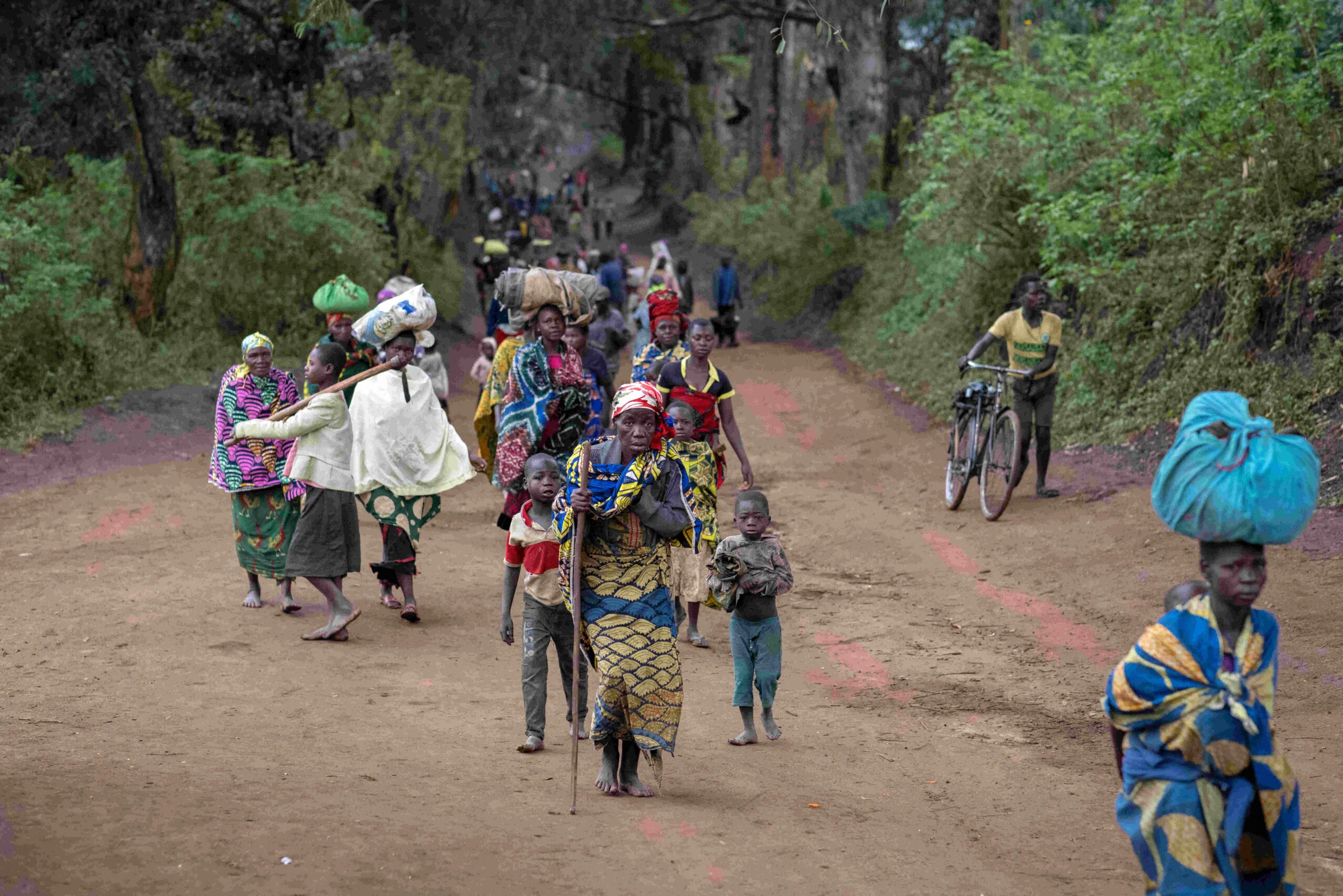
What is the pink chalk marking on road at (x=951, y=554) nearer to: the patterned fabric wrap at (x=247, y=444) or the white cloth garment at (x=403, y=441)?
the white cloth garment at (x=403, y=441)

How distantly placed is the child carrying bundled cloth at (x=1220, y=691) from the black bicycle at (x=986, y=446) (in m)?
8.01

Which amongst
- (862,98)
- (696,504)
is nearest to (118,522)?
(696,504)

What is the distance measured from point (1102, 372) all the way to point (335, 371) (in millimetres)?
9437

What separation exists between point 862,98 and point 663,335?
21069 mm

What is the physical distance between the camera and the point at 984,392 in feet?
40.3

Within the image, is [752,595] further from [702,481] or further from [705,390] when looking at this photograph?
[705,390]

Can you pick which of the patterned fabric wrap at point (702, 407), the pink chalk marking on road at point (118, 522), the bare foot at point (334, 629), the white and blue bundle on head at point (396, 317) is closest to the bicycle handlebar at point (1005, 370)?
the patterned fabric wrap at point (702, 407)

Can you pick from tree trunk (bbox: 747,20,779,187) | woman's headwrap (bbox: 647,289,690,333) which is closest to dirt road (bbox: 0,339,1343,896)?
woman's headwrap (bbox: 647,289,690,333)

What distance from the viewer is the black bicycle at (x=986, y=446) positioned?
38.8ft

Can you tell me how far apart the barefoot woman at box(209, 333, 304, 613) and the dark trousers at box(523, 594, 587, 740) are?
9.48ft

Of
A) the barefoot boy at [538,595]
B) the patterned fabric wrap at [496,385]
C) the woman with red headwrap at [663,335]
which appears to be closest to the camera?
the barefoot boy at [538,595]

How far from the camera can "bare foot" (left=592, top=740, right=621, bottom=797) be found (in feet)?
19.2

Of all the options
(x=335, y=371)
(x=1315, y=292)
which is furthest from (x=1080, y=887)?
(x=1315, y=292)

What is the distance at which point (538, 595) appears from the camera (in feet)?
20.8
